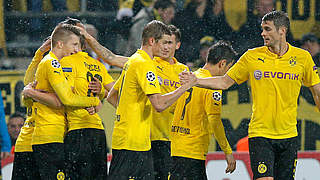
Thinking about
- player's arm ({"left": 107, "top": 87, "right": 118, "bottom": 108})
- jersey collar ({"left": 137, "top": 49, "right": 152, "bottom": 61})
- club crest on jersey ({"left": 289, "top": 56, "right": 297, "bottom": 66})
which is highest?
jersey collar ({"left": 137, "top": 49, "right": 152, "bottom": 61})

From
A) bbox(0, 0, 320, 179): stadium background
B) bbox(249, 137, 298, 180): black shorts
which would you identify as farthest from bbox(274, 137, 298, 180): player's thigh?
bbox(0, 0, 320, 179): stadium background

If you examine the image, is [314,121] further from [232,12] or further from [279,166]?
[279,166]

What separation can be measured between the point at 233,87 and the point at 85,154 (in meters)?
4.38

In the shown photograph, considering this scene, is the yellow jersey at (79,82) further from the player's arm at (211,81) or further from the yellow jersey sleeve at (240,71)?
the yellow jersey sleeve at (240,71)

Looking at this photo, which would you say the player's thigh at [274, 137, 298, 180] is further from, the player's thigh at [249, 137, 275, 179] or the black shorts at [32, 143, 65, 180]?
the black shorts at [32, 143, 65, 180]

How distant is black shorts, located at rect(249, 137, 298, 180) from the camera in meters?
6.09

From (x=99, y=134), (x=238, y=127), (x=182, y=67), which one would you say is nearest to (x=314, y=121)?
(x=238, y=127)

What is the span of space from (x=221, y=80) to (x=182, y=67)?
89 centimetres

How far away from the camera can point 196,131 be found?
6.79 meters

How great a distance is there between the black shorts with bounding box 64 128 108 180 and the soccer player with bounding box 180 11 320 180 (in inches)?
48.2

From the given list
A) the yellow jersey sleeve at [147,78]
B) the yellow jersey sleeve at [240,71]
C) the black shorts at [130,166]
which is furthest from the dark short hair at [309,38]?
the black shorts at [130,166]

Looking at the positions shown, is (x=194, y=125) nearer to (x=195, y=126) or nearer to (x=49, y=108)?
(x=195, y=126)

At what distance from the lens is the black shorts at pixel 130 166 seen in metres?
5.70

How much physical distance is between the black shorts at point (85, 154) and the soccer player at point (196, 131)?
0.86 m
